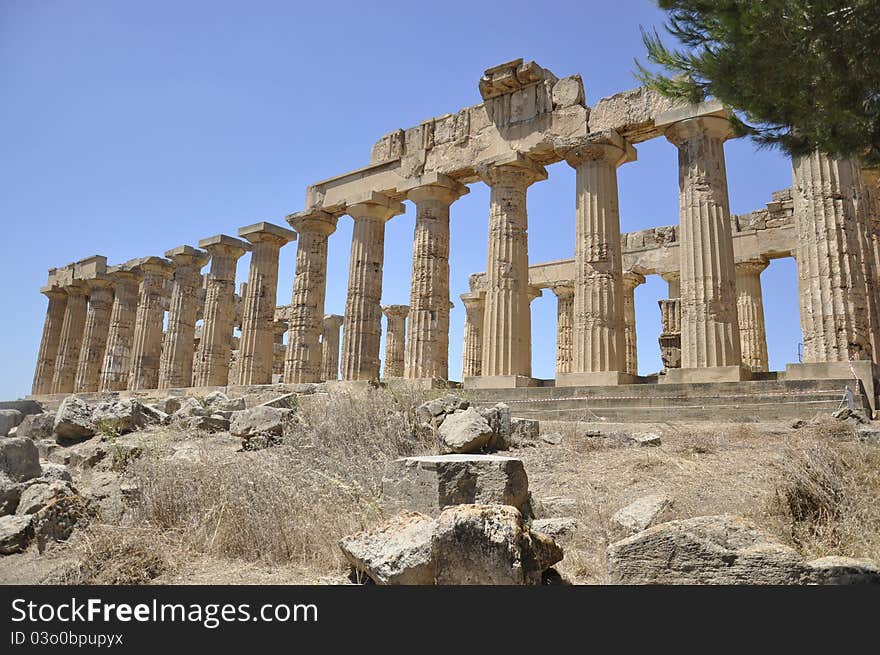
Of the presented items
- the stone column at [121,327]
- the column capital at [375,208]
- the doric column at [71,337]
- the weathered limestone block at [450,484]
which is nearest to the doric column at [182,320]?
the stone column at [121,327]

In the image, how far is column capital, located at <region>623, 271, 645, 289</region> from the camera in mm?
21703

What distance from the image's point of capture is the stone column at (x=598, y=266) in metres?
13.6

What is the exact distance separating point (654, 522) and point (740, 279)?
55.2 feet

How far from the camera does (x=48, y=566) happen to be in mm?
4711

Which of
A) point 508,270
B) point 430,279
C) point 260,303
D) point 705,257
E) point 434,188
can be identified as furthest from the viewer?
point 260,303

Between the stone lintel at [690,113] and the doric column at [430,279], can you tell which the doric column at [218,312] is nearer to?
the doric column at [430,279]

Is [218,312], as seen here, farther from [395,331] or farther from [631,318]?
[631,318]

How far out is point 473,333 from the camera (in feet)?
83.7

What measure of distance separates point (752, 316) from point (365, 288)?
11878mm

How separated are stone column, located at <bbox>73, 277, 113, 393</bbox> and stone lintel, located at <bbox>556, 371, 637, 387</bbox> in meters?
21.3

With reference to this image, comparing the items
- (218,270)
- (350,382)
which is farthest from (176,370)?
(350,382)

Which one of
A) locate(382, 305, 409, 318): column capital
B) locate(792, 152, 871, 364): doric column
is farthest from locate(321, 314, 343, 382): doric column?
locate(792, 152, 871, 364): doric column

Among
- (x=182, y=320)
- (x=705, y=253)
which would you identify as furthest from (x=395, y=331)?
(x=705, y=253)
